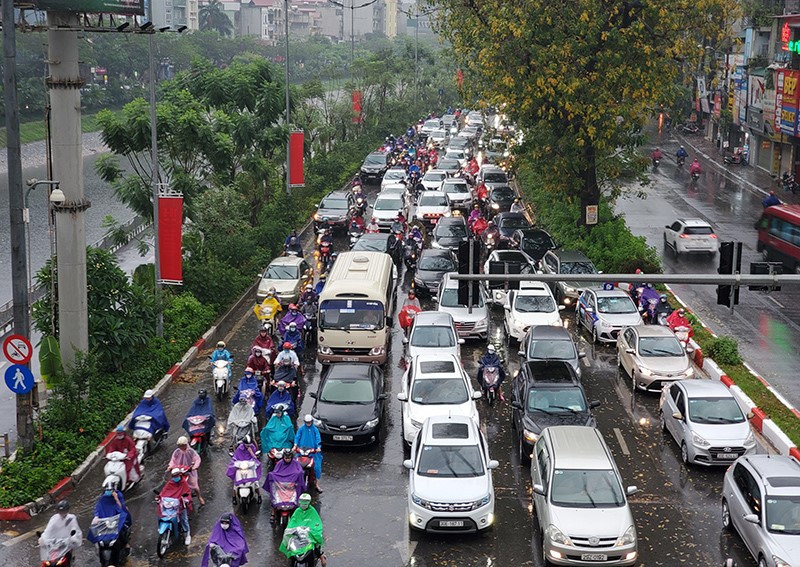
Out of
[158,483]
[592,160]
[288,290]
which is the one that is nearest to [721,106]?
[592,160]

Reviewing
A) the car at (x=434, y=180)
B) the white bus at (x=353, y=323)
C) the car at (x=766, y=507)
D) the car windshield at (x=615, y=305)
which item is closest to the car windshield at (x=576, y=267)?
the car windshield at (x=615, y=305)

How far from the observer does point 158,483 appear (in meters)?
19.3

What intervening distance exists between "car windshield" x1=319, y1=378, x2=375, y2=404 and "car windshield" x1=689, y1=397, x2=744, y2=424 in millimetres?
6413

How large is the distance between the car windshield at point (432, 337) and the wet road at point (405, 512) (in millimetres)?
2188

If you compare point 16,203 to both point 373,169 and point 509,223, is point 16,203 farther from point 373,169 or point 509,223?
point 373,169

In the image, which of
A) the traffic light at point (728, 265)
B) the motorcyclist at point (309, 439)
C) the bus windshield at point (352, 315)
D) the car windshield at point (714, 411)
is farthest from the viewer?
the bus windshield at point (352, 315)

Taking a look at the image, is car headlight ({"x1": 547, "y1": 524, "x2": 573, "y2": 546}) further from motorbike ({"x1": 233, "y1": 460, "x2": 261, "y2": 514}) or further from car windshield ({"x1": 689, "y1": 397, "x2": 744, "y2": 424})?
car windshield ({"x1": 689, "y1": 397, "x2": 744, "y2": 424})

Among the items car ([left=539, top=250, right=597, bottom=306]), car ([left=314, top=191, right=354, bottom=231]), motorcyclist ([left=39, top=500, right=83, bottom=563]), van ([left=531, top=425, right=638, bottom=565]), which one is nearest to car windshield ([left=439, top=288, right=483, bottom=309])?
car ([left=539, top=250, right=597, bottom=306])

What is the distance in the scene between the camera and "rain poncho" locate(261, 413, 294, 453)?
1864 centimetres

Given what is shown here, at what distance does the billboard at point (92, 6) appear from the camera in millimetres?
20578

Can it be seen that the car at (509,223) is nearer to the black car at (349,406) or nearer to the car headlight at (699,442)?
the black car at (349,406)

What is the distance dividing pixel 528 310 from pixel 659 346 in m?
4.81

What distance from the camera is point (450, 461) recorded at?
17.4m

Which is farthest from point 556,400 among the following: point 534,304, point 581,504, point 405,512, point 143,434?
point 534,304
